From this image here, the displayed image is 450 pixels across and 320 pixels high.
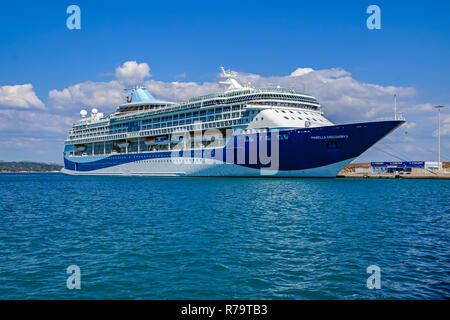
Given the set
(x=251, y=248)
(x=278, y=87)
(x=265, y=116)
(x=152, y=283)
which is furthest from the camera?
(x=278, y=87)

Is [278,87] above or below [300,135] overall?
above

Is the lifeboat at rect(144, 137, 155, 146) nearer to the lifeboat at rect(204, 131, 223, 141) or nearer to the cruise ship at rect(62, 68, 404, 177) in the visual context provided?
the cruise ship at rect(62, 68, 404, 177)

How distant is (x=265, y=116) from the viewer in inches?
1716

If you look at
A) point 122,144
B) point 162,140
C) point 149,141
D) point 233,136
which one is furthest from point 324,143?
point 122,144

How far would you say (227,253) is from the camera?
10898 mm

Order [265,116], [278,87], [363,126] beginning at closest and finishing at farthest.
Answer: [363,126] → [265,116] → [278,87]

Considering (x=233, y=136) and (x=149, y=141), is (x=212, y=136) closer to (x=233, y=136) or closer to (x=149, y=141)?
(x=233, y=136)

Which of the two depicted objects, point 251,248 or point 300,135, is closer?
point 251,248

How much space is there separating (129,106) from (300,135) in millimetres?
48575

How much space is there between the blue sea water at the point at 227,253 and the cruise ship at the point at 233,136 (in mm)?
19464

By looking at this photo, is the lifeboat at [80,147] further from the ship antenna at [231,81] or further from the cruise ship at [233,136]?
the ship antenna at [231,81]

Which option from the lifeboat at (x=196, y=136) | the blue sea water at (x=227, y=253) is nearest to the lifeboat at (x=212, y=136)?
the lifeboat at (x=196, y=136)
